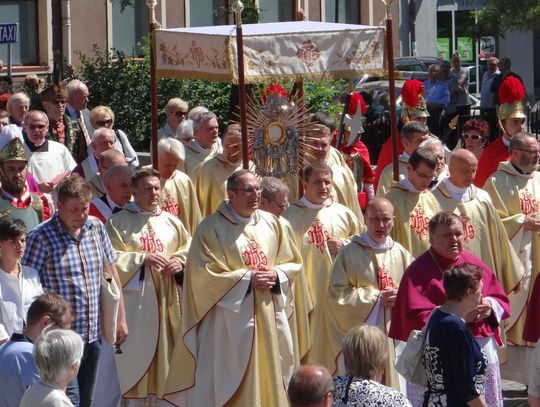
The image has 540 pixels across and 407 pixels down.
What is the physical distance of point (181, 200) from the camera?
10453 millimetres

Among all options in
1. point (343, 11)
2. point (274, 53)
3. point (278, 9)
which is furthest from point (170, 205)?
point (343, 11)

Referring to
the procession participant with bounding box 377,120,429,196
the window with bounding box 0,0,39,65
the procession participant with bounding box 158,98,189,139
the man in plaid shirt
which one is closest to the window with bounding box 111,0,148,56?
the window with bounding box 0,0,39,65

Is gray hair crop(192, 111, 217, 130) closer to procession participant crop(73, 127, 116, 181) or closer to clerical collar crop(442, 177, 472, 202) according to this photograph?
procession participant crop(73, 127, 116, 181)

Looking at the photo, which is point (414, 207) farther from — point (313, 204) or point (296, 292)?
point (296, 292)

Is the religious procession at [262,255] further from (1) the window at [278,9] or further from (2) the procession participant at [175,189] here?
(1) the window at [278,9]

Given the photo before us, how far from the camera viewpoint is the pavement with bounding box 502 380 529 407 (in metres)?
10.3

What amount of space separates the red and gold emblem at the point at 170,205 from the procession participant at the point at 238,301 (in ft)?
5.02

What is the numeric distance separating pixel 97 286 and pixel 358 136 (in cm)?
632

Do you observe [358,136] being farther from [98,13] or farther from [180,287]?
[98,13]

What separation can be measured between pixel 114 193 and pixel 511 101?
13.1ft

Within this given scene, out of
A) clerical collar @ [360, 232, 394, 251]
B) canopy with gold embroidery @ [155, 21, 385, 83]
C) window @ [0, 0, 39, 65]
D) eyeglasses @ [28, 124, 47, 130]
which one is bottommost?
clerical collar @ [360, 232, 394, 251]

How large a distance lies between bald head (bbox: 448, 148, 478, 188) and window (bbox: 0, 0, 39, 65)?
1684 cm

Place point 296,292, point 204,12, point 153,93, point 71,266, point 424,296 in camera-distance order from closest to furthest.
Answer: point 424,296 → point 71,266 → point 296,292 → point 153,93 → point 204,12

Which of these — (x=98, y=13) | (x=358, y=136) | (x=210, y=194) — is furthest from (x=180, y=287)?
(x=98, y=13)
